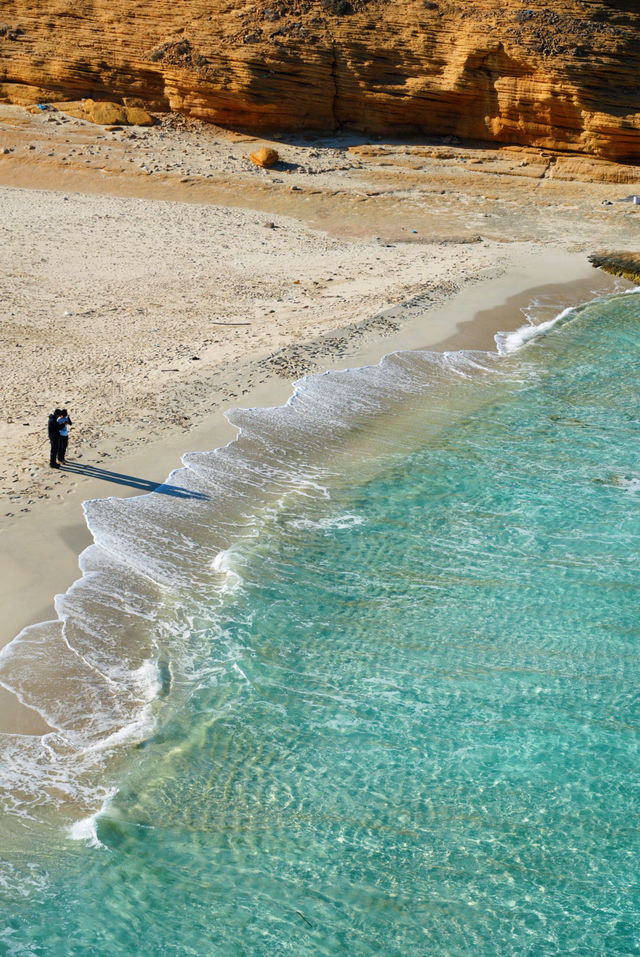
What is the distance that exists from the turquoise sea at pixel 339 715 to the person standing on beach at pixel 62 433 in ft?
3.62

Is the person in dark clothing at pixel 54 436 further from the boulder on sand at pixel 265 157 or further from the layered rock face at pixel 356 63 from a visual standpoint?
the layered rock face at pixel 356 63

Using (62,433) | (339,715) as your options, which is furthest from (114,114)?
(339,715)

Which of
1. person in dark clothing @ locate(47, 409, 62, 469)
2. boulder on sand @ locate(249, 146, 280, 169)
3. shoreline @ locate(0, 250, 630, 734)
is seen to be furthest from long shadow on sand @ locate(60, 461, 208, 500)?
boulder on sand @ locate(249, 146, 280, 169)

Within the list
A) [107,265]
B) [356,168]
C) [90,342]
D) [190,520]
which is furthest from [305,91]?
[190,520]

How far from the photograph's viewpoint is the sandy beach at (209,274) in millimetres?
11625

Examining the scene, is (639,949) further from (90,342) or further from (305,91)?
(305,91)

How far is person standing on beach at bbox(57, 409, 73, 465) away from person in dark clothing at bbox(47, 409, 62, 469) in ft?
0.09

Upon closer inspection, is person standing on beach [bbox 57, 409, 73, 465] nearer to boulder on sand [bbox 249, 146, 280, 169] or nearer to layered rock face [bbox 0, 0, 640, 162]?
boulder on sand [bbox 249, 146, 280, 169]

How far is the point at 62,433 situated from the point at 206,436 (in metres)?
2.18

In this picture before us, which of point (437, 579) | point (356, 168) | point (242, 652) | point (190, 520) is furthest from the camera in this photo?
point (356, 168)

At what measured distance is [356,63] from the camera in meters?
27.1

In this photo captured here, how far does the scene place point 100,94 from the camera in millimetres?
28016

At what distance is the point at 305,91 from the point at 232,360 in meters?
16.0

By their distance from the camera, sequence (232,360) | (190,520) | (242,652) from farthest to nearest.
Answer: (232,360)
(190,520)
(242,652)
